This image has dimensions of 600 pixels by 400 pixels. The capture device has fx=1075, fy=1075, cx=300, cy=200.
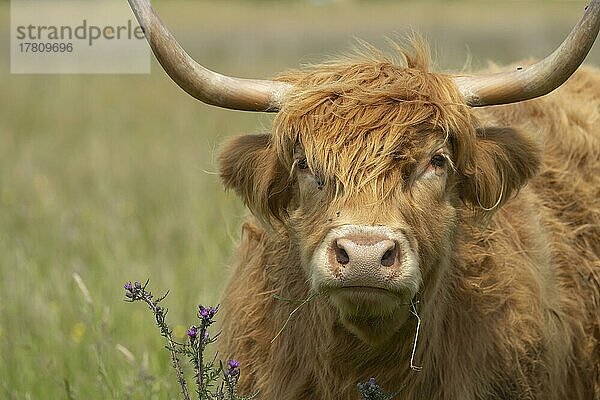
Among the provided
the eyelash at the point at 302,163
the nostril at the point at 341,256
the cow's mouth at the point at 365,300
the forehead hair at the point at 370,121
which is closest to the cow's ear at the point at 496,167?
the forehead hair at the point at 370,121

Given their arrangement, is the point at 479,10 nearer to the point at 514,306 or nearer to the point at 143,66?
the point at 143,66

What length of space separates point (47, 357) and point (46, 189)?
399 centimetres

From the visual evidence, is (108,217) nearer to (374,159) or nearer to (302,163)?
(302,163)

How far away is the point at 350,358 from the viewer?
412 cm

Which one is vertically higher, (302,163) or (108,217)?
(108,217)

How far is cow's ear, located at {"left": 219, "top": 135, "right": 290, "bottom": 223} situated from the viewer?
4.24 meters

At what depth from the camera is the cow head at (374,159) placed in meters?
3.55

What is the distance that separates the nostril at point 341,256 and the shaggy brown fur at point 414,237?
18cm

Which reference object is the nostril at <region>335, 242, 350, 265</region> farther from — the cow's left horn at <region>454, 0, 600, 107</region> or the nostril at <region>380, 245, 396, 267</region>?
the cow's left horn at <region>454, 0, 600, 107</region>

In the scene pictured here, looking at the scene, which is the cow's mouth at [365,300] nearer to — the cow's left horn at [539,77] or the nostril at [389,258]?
the nostril at [389,258]

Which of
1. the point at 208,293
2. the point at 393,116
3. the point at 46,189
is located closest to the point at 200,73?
the point at 393,116

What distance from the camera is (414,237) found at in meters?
3.68

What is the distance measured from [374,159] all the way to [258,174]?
0.66 m

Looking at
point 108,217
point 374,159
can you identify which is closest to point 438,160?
point 374,159
